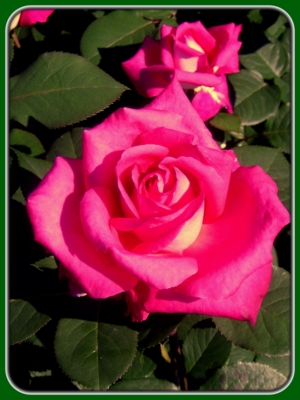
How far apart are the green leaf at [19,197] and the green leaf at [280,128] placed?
2.37ft

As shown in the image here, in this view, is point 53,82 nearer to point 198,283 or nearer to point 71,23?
point 71,23

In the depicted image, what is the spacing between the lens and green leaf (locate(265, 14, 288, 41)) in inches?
53.9

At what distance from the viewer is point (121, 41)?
1.12 metres

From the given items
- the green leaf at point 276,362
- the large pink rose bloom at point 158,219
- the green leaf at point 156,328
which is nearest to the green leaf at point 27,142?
the large pink rose bloom at point 158,219

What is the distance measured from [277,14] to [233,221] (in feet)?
2.89

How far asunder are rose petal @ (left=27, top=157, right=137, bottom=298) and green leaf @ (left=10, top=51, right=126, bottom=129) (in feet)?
0.94

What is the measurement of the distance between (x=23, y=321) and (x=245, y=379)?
49 centimetres

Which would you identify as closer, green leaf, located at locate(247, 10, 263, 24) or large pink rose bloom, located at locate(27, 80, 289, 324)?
large pink rose bloom, located at locate(27, 80, 289, 324)

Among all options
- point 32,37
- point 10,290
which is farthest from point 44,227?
point 32,37

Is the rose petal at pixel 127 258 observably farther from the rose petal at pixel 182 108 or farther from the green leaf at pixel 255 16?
the green leaf at pixel 255 16

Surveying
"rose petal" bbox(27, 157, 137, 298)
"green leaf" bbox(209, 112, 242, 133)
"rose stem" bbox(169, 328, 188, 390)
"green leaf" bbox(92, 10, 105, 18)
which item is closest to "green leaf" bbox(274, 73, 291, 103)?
"green leaf" bbox(209, 112, 242, 133)

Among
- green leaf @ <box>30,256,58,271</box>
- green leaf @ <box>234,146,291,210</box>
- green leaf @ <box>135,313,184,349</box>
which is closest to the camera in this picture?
green leaf @ <box>135,313,184,349</box>

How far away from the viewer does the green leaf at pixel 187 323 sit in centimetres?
98

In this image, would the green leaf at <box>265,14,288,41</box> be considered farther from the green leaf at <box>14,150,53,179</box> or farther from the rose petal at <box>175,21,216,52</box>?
the green leaf at <box>14,150,53,179</box>
